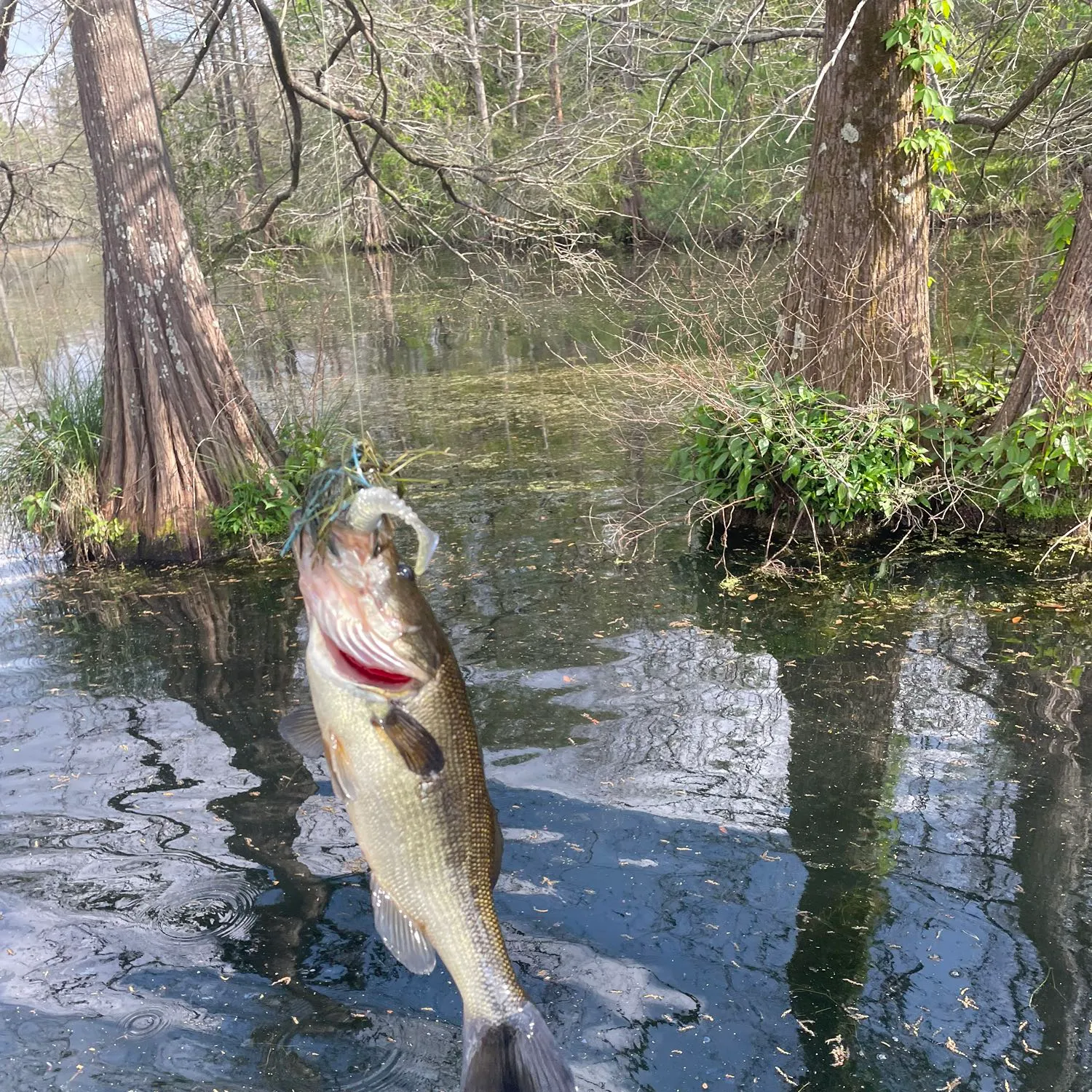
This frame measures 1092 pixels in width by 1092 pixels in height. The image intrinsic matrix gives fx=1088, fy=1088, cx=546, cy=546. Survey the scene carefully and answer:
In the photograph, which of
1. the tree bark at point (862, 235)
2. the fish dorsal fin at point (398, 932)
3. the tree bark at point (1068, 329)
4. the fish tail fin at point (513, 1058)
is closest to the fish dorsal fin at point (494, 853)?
the fish dorsal fin at point (398, 932)

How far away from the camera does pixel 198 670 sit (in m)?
7.79

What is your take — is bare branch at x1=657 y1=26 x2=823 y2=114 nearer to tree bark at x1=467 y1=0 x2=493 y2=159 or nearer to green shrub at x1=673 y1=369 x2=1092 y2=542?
tree bark at x1=467 y1=0 x2=493 y2=159

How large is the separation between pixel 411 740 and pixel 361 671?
0.69 ft

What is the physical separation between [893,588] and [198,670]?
521 centimetres

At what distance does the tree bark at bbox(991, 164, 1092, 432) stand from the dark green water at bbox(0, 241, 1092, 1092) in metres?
1.38

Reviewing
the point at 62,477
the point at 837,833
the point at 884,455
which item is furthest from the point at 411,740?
the point at 62,477

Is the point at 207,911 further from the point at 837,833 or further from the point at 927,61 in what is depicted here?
the point at 927,61

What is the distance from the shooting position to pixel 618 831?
17.7 ft

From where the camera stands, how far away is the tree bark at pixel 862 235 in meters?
8.57

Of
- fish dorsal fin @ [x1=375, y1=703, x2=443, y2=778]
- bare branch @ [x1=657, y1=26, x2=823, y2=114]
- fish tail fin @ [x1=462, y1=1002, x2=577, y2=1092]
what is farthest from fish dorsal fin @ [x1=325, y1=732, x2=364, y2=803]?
bare branch @ [x1=657, y1=26, x2=823, y2=114]

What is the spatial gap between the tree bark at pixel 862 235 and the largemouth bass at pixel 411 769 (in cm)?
690

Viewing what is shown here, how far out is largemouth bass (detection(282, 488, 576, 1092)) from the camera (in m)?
2.54

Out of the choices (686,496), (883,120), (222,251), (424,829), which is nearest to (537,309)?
(222,251)

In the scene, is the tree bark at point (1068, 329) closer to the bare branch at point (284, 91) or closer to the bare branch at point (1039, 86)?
the bare branch at point (1039, 86)
